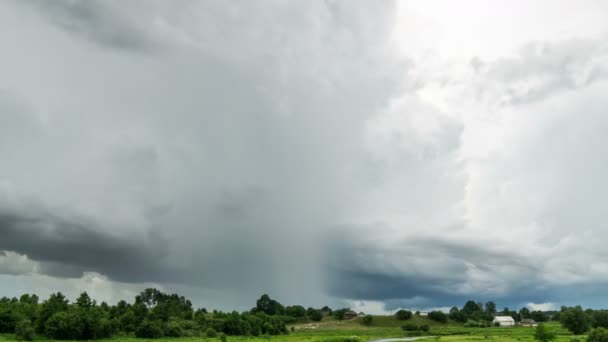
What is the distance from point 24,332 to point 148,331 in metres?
38.7

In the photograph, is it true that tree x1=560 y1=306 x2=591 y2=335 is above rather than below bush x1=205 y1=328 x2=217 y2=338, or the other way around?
above

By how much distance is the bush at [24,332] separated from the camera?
123 m

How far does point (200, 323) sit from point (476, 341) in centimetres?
10564

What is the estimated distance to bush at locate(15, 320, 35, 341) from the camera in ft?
404

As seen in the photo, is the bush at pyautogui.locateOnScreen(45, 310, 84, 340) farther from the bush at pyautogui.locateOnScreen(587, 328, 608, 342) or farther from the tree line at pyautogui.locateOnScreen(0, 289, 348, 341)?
the bush at pyautogui.locateOnScreen(587, 328, 608, 342)

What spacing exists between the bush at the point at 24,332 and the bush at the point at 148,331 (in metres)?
33.6

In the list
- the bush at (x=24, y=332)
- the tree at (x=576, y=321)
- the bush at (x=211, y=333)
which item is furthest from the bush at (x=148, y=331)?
the tree at (x=576, y=321)

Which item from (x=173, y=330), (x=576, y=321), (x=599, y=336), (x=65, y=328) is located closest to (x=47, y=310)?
(x=65, y=328)

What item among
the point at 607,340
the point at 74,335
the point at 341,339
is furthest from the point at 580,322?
the point at 74,335

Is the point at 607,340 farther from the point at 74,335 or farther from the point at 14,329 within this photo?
the point at 14,329

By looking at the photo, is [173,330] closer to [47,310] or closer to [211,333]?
[211,333]

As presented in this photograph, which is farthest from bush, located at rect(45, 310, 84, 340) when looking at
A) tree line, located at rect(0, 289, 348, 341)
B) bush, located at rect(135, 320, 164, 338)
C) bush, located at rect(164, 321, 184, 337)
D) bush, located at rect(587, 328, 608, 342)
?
bush, located at rect(587, 328, 608, 342)

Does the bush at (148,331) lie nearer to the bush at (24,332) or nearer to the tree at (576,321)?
the bush at (24,332)

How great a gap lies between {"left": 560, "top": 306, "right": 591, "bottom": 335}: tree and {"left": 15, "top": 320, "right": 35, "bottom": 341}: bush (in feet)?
551
